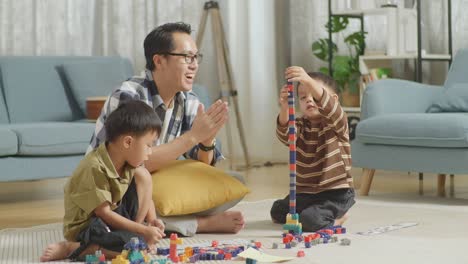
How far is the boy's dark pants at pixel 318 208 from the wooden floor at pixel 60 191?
2.91 ft

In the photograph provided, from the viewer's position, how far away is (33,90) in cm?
464

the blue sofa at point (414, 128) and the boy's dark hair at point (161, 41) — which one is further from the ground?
the boy's dark hair at point (161, 41)

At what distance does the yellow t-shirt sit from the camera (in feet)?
7.98

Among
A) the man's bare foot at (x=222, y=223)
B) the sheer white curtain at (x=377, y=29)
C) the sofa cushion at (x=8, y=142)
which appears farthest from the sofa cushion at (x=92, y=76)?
the man's bare foot at (x=222, y=223)

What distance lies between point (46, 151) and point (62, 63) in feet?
3.16

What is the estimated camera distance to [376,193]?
4219 millimetres

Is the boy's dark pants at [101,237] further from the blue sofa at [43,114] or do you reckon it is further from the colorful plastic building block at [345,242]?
the blue sofa at [43,114]

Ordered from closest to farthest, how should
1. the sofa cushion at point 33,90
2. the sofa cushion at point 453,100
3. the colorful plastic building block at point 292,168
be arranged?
the colorful plastic building block at point 292,168, the sofa cushion at point 453,100, the sofa cushion at point 33,90

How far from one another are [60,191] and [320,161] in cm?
209

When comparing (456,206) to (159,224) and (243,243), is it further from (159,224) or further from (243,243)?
(159,224)

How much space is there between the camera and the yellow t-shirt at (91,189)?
243 cm

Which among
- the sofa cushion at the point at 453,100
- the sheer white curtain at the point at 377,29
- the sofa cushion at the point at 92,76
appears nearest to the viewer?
the sofa cushion at the point at 453,100

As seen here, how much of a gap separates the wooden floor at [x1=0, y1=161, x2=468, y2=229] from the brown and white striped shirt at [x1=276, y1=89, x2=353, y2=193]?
0.97 metres

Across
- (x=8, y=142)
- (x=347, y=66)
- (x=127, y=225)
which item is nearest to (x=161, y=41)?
(x=127, y=225)
